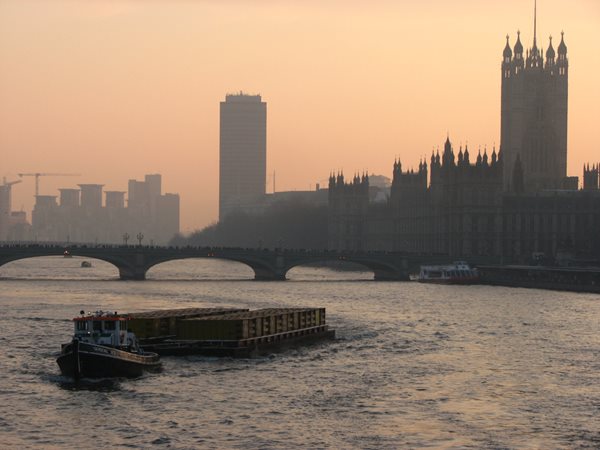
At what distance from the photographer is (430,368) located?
64.8m

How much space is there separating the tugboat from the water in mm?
739

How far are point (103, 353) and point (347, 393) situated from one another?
10225mm

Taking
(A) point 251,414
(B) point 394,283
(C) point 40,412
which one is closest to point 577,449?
(A) point 251,414

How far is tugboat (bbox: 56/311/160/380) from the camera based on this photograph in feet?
190

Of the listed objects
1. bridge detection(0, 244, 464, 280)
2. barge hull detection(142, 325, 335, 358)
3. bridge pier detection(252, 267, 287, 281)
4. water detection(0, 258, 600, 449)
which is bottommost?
water detection(0, 258, 600, 449)

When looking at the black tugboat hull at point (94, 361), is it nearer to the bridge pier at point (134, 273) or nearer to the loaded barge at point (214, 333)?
the loaded barge at point (214, 333)

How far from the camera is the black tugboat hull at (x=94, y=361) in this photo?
57.8 m

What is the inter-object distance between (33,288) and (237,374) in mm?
80678

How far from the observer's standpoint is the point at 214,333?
2672 inches

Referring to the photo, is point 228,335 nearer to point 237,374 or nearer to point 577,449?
point 237,374

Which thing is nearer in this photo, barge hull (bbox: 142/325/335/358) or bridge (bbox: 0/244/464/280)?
barge hull (bbox: 142/325/335/358)

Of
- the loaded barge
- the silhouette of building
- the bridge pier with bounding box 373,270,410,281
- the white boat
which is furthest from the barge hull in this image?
the silhouette of building

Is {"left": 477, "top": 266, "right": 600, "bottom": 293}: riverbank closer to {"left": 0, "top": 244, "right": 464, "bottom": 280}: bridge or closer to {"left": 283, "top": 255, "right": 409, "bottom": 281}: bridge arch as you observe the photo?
{"left": 283, "top": 255, "right": 409, "bottom": 281}: bridge arch

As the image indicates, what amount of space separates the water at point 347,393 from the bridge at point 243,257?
203ft
